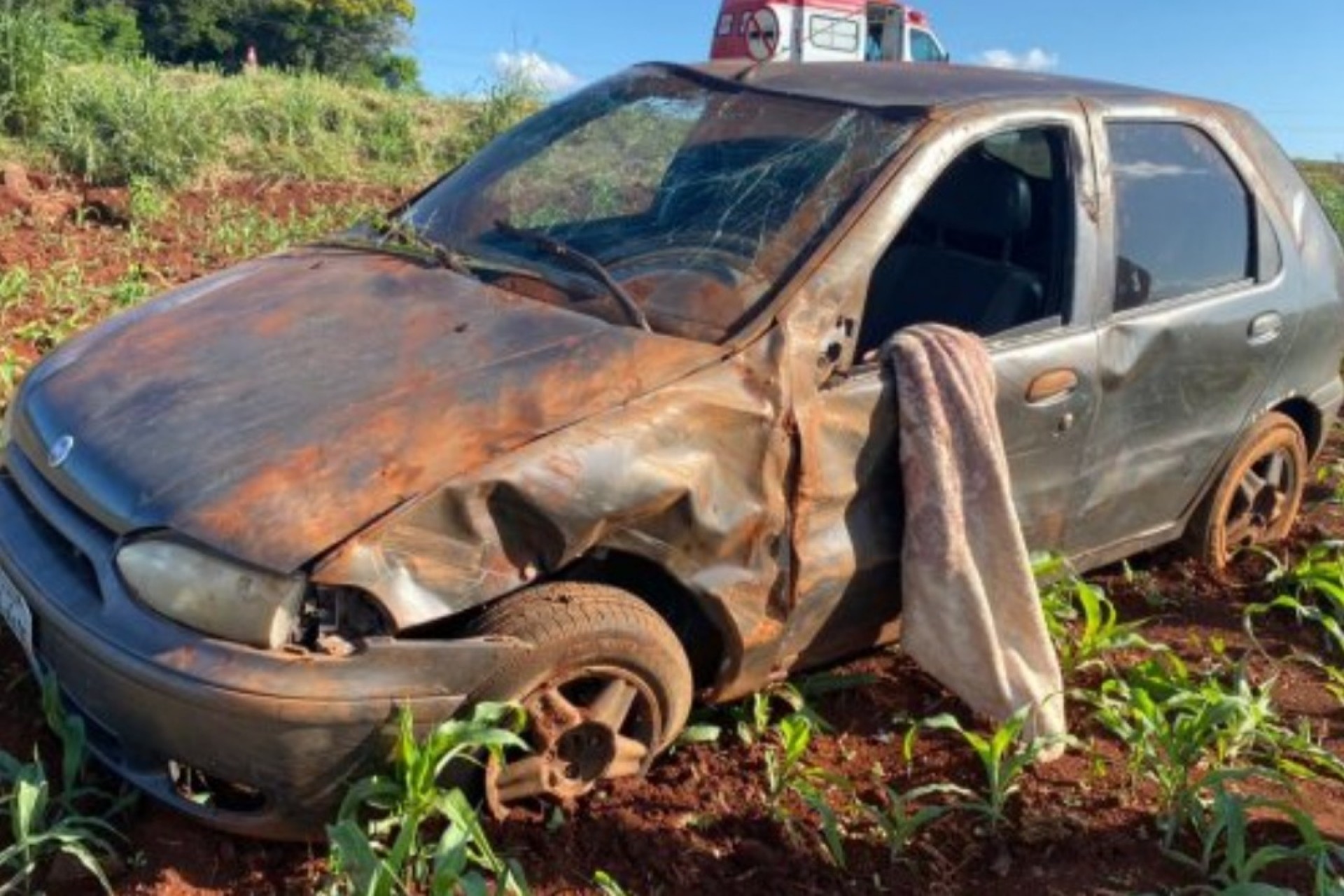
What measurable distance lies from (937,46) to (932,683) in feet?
60.7

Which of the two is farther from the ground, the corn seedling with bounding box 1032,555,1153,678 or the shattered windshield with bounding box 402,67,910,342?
the shattered windshield with bounding box 402,67,910,342

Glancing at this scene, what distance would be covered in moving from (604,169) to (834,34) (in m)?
14.5

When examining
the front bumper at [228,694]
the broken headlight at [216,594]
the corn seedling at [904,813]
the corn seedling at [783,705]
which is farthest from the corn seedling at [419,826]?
the corn seedling at [904,813]

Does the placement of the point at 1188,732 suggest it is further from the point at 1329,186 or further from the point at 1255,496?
the point at 1329,186

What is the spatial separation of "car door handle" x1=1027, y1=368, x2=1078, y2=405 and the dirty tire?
3.58 ft

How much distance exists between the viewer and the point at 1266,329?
436 cm

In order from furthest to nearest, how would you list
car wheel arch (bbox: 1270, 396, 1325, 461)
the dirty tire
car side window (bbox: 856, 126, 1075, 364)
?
1. car wheel arch (bbox: 1270, 396, 1325, 461)
2. the dirty tire
3. car side window (bbox: 856, 126, 1075, 364)

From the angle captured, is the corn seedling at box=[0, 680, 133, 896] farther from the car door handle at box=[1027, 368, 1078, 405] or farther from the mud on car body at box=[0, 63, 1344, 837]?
the car door handle at box=[1027, 368, 1078, 405]

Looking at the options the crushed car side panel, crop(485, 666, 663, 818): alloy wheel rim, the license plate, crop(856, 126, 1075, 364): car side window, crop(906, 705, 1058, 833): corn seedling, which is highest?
crop(856, 126, 1075, 364): car side window

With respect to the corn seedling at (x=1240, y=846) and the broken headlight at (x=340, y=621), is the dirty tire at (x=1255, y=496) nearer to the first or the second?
the corn seedling at (x=1240, y=846)

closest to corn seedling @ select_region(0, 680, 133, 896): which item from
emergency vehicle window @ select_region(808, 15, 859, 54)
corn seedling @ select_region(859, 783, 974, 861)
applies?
corn seedling @ select_region(859, 783, 974, 861)

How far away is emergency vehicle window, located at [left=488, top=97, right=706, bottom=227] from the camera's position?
151 inches

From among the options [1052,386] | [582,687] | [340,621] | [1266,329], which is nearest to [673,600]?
[582,687]

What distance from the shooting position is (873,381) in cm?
334
